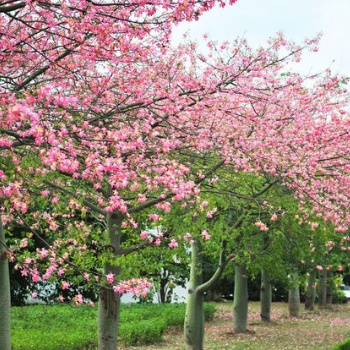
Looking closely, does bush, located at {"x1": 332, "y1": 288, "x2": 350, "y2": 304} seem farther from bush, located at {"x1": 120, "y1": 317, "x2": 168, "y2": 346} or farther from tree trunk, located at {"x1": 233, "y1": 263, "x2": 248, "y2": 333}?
bush, located at {"x1": 120, "y1": 317, "x2": 168, "y2": 346}

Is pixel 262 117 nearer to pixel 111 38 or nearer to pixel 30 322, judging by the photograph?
pixel 111 38

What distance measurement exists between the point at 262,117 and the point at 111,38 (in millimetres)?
4199

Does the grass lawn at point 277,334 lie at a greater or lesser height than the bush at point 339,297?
greater

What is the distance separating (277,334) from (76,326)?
7.06 meters

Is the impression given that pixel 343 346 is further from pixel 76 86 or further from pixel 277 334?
pixel 277 334

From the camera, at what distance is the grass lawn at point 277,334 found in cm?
1669

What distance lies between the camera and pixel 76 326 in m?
15.8

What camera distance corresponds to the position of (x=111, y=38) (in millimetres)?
6676

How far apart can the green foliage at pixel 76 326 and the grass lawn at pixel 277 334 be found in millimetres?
463

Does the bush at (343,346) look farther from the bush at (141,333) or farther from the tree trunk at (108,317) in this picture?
the bush at (141,333)

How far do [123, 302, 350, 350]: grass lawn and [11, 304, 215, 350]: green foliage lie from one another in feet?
1.52

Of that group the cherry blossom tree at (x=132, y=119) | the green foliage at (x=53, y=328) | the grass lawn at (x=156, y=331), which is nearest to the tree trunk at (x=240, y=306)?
the grass lawn at (x=156, y=331)

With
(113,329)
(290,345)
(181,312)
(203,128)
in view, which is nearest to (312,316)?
(181,312)

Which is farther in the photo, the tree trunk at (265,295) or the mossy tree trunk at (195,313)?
the tree trunk at (265,295)
